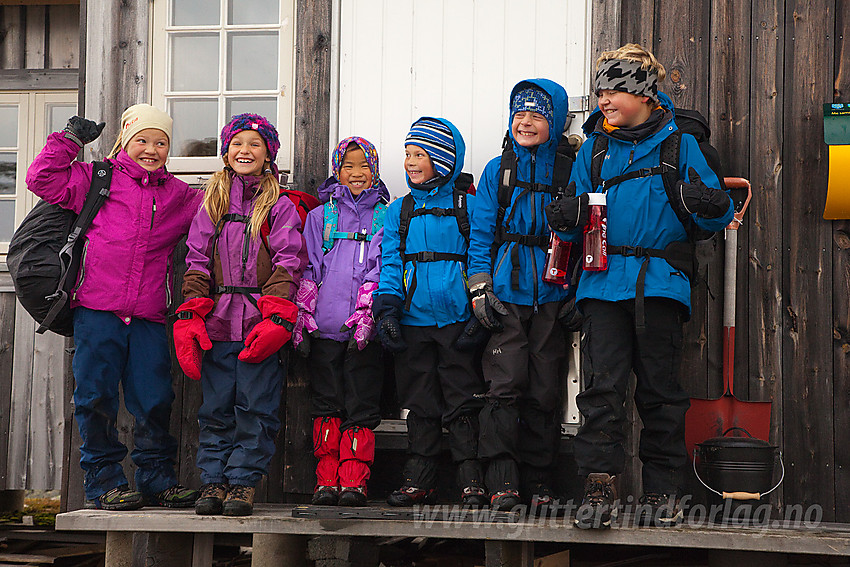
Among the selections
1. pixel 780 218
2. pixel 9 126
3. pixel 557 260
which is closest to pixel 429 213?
pixel 557 260

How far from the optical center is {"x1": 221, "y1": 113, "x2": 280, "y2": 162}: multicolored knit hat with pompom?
434 centimetres

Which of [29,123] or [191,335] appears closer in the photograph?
[191,335]

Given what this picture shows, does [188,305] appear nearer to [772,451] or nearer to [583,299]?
[583,299]

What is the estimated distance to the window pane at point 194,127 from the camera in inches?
199

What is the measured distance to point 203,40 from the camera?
509 cm

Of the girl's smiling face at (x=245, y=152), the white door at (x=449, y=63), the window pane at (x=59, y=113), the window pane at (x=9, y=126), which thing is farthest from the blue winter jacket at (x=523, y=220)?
the window pane at (x=9, y=126)

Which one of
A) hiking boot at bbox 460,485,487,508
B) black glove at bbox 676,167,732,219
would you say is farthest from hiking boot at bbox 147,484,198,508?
black glove at bbox 676,167,732,219

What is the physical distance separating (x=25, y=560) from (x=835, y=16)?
5931 mm

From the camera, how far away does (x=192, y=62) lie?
201 inches

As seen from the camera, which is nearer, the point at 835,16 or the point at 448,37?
the point at 835,16

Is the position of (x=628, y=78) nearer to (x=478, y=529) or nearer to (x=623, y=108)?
(x=623, y=108)

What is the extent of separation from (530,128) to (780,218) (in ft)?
4.78

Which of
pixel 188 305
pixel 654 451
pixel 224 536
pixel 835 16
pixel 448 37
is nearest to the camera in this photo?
pixel 654 451

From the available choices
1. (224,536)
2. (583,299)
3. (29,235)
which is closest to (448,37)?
(583,299)
